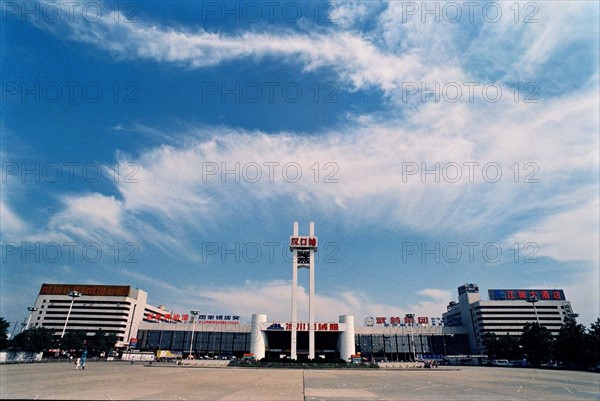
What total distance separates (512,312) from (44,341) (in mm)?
158371

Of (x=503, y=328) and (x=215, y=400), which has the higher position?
(x=503, y=328)

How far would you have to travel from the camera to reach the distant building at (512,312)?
455 feet

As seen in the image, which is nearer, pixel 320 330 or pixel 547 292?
pixel 320 330

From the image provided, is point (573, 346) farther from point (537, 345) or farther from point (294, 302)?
point (294, 302)

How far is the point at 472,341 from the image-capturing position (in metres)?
143

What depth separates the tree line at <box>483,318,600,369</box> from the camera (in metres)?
61.4

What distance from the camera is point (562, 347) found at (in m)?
69.6

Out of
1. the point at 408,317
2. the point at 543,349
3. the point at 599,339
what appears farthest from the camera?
the point at 408,317

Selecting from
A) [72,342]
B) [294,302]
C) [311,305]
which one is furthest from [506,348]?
[72,342]

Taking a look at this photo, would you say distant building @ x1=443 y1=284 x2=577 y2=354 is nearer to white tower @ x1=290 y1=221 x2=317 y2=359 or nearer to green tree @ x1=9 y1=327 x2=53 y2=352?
white tower @ x1=290 y1=221 x2=317 y2=359

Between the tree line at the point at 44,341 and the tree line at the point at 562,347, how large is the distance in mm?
101672

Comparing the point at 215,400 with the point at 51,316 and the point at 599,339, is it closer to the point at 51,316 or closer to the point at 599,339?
the point at 599,339

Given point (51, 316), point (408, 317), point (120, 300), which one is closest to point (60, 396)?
point (408, 317)

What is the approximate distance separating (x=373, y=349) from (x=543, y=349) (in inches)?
2684
